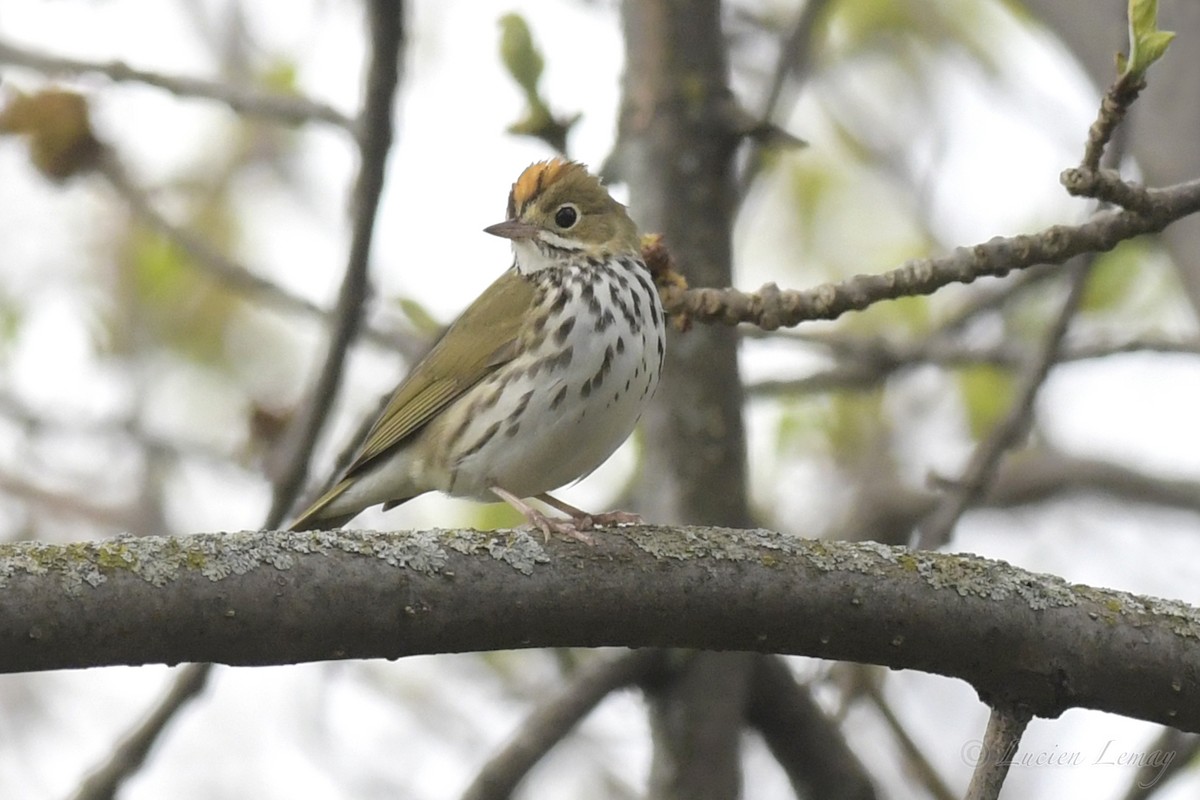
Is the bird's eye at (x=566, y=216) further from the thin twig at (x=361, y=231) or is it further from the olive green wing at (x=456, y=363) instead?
the thin twig at (x=361, y=231)

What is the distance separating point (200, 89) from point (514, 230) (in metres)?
1.18

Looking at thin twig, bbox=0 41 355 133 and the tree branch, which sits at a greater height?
thin twig, bbox=0 41 355 133

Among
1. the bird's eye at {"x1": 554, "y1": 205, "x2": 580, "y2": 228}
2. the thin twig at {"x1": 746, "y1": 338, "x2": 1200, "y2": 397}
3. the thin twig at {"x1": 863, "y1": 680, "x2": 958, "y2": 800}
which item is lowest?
the thin twig at {"x1": 863, "y1": 680, "x2": 958, "y2": 800}

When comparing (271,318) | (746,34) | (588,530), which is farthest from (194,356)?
(588,530)

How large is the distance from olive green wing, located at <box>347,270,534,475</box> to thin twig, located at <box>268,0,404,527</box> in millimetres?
308

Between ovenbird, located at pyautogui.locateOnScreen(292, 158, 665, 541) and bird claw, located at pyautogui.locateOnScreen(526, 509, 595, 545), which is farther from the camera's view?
ovenbird, located at pyautogui.locateOnScreen(292, 158, 665, 541)

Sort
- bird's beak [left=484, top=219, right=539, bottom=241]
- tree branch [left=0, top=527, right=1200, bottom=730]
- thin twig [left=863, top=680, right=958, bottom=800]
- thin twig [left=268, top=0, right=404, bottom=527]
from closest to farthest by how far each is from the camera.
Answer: tree branch [left=0, top=527, right=1200, bottom=730]
thin twig [left=268, top=0, right=404, bottom=527]
thin twig [left=863, top=680, right=958, bottom=800]
bird's beak [left=484, top=219, right=539, bottom=241]

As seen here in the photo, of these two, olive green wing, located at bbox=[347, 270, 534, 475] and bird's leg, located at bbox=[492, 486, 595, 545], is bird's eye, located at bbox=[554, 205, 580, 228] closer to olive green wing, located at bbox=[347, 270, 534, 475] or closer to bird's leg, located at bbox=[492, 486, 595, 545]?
olive green wing, located at bbox=[347, 270, 534, 475]

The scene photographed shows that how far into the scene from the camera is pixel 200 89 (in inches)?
203

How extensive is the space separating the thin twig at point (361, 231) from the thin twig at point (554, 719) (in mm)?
1018

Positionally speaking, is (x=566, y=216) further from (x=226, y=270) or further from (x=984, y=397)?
(x=984, y=397)

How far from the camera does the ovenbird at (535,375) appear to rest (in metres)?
4.59

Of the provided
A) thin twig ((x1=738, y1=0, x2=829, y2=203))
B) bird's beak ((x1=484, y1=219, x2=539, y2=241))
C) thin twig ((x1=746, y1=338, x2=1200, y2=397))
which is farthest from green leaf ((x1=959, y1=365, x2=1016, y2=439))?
bird's beak ((x1=484, y1=219, x2=539, y2=241))

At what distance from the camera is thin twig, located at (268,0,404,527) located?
387 centimetres
